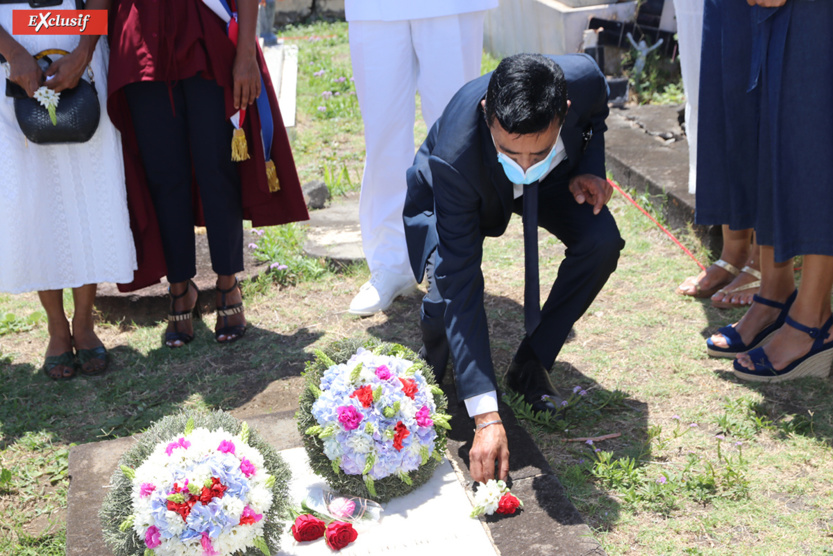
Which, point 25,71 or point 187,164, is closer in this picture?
point 25,71

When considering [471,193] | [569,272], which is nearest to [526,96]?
[471,193]

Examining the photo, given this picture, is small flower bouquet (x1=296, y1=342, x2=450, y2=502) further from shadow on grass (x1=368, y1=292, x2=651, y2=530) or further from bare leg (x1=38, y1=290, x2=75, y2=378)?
bare leg (x1=38, y1=290, x2=75, y2=378)

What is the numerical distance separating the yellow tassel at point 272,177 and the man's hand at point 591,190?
1415 mm

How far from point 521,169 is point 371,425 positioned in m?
0.87

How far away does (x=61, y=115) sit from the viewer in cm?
325

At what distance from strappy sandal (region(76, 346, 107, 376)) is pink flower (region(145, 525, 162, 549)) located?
1685 millimetres

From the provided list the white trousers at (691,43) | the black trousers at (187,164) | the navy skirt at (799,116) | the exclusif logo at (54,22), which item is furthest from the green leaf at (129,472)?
the white trousers at (691,43)

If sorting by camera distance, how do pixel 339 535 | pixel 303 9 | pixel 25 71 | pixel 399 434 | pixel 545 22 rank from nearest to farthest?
pixel 339 535, pixel 399 434, pixel 25 71, pixel 545 22, pixel 303 9

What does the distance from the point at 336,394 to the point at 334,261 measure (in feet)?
7.04

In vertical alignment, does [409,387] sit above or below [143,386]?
above

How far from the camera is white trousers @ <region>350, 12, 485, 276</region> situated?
364 centimetres

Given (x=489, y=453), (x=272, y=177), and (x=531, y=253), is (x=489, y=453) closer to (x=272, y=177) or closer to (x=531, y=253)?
(x=531, y=253)

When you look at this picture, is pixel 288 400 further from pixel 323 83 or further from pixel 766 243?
pixel 323 83

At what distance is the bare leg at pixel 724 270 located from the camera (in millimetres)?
3865
